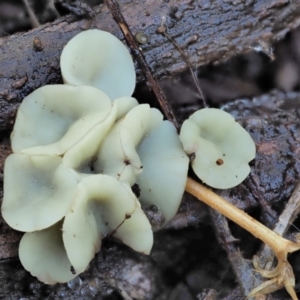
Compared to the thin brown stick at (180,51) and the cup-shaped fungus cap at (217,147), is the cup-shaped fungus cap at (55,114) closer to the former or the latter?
the cup-shaped fungus cap at (217,147)

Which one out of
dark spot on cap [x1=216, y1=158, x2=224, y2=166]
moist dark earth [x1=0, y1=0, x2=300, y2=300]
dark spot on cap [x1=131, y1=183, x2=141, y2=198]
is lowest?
moist dark earth [x1=0, y1=0, x2=300, y2=300]

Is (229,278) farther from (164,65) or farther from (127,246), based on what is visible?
(164,65)

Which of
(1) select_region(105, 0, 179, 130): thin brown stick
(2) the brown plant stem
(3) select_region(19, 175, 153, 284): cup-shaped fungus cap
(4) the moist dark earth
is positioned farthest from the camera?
(1) select_region(105, 0, 179, 130): thin brown stick

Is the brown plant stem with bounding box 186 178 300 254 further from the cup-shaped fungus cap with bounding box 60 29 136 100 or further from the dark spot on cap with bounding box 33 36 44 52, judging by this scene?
the dark spot on cap with bounding box 33 36 44 52

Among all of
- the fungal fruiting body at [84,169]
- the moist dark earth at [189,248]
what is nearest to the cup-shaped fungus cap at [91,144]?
the fungal fruiting body at [84,169]

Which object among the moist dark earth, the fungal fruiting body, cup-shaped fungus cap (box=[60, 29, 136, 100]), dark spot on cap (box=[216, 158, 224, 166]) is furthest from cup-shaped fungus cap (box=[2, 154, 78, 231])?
dark spot on cap (box=[216, 158, 224, 166])

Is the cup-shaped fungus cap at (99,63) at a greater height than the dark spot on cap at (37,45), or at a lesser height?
lesser
